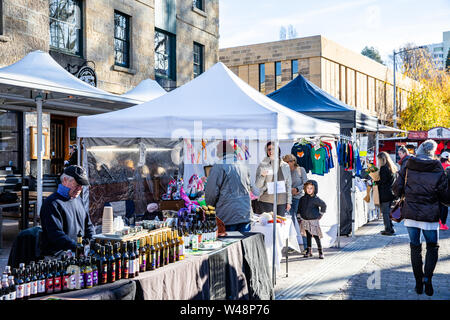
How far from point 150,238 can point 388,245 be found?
6392 mm

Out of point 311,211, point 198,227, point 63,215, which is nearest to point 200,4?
point 311,211

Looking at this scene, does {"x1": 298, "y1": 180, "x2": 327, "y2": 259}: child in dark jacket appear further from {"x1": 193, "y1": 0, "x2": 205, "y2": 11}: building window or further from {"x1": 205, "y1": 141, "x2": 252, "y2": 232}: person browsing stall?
{"x1": 193, "y1": 0, "x2": 205, "y2": 11}: building window

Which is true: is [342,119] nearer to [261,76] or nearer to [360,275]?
[360,275]

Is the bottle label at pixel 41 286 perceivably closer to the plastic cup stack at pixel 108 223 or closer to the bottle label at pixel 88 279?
the bottle label at pixel 88 279

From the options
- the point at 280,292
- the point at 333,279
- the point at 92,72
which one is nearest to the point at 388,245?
the point at 333,279

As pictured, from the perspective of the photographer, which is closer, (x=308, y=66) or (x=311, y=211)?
(x=311, y=211)

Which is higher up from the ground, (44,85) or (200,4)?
(200,4)

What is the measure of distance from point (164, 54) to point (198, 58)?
222cm

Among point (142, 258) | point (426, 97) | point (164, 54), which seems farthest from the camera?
point (426, 97)

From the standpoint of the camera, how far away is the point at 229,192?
18.7ft

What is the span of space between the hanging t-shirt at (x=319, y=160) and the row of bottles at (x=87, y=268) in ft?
18.7

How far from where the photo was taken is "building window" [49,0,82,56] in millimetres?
11516
